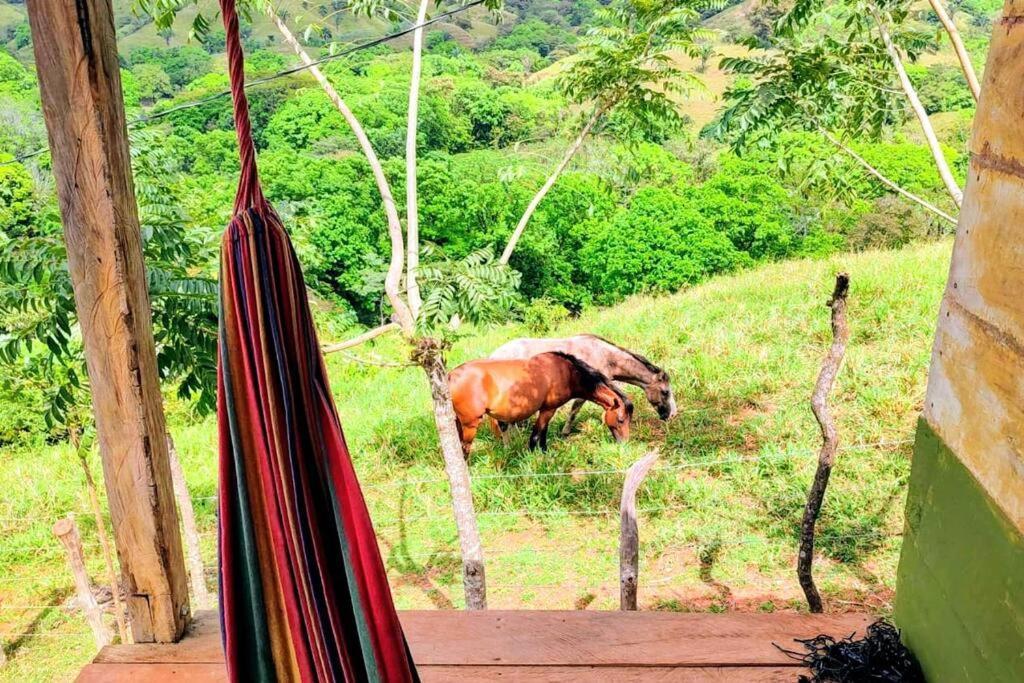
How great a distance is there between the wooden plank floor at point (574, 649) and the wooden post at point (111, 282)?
107 millimetres

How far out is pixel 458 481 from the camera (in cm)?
389

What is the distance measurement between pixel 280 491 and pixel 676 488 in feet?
15.6

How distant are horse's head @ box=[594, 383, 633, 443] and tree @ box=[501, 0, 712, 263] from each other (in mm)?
1665

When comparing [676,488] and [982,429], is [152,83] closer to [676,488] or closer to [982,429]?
[676,488]

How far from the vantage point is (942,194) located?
60.8 feet

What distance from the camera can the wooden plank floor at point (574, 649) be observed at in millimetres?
1700

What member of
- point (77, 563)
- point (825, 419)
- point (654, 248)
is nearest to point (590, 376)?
point (825, 419)

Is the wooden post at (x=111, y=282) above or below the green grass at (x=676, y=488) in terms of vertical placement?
above

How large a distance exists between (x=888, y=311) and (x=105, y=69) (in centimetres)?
789

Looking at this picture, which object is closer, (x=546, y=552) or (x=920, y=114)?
(x=920, y=114)

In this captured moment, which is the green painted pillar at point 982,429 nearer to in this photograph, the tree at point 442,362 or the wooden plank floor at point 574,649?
the wooden plank floor at point 574,649

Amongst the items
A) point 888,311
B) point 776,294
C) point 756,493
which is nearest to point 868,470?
point 756,493

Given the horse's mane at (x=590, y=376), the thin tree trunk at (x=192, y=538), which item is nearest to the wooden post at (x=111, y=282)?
Answer: the thin tree trunk at (x=192, y=538)

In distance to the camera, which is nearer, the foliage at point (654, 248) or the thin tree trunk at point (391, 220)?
the thin tree trunk at point (391, 220)
